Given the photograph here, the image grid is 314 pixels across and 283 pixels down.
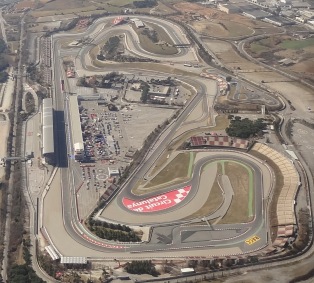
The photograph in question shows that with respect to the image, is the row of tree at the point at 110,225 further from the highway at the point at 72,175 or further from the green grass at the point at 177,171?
the green grass at the point at 177,171

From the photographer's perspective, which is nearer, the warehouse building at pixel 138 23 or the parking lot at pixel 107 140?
the parking lot at pixel 107 140

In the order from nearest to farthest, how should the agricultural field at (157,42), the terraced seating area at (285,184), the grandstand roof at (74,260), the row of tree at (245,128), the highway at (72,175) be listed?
the grandstand roof at (74,260) < the highway at (72,175) < the terraced seating area at (285,184) < the row of tree at (245,128) < the agricultural field at (157,42)

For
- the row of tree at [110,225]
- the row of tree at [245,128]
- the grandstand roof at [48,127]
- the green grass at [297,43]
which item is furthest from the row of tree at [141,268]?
the green grass at [297,43]

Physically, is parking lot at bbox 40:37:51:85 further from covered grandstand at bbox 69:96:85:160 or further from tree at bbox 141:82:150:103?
tree at bbox 141:82:150:103

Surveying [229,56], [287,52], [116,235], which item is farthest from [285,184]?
[287,52]

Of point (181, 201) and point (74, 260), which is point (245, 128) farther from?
point (74, 260)

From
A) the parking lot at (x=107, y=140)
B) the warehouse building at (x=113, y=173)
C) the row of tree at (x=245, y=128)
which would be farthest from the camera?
the row of tree at (x=245, y=128)
